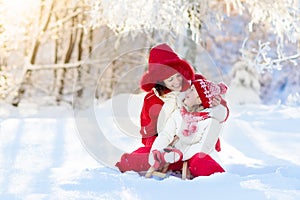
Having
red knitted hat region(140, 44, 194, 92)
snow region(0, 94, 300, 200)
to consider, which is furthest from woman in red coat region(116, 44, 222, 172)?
snow region(0, 94, 300, 200)

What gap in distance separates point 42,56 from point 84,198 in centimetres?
985

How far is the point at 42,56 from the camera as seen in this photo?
38.7 feet

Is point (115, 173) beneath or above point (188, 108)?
beneath

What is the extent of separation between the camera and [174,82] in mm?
2838

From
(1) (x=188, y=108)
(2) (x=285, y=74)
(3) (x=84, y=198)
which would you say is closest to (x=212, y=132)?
(1) (x=188, y=108)

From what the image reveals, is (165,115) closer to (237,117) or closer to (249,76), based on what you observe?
(237,117)

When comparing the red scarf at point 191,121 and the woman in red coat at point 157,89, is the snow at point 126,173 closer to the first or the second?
the woman in red coat at point 157,89

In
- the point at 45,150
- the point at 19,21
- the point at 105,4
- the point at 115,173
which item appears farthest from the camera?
the point at 19,21

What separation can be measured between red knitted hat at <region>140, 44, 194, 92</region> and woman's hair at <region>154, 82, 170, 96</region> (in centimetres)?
2

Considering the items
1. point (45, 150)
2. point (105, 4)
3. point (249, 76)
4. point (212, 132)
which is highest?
point (105, 4)

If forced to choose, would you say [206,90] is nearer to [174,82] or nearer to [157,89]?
[174,82]

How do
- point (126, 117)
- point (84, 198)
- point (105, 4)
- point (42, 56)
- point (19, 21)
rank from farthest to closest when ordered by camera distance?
point (42, 56) → point (19, 21) → point (105, 4) → point (126, 117) → point (84, 198)

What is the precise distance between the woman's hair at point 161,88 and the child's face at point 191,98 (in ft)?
0.38

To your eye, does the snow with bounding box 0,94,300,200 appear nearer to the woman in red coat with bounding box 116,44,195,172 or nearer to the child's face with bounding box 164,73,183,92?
the woman in red coat with bounding box 116,44,195,172
